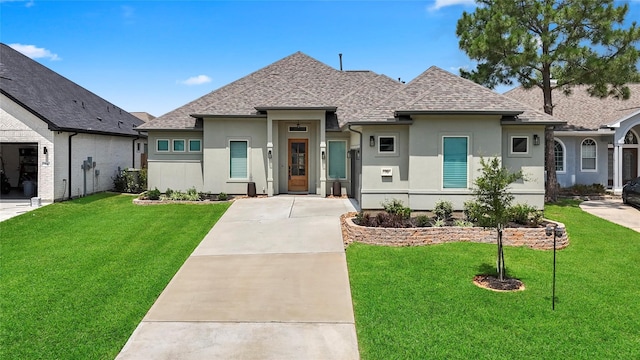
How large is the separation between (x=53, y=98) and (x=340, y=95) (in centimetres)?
1273

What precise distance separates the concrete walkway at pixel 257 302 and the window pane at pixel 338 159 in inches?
231

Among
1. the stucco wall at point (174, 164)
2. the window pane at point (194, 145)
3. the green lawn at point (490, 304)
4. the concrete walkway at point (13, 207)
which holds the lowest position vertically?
the green lawn at point (490, 304)

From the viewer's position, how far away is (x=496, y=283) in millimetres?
7605

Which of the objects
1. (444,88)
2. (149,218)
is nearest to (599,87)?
(444,88)

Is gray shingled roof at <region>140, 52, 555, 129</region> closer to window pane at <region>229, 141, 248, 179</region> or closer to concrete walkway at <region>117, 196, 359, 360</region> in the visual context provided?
window pane at <region>229, 141, 248, 179</region>

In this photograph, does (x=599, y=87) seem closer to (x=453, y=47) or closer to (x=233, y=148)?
(x=453, y=47)

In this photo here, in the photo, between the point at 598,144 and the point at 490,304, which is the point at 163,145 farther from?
the point at 598,144

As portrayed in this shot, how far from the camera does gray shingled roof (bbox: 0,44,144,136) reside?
624 inches

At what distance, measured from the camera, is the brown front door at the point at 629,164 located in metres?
21.4

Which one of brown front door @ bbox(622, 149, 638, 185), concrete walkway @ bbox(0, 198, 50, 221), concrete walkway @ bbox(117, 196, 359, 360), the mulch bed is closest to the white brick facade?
concrete walkway @ bbox(0, 198, 50, 221)

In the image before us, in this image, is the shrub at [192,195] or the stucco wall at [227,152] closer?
the shrub at [192,195]

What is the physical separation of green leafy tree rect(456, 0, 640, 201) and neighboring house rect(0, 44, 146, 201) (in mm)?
16385

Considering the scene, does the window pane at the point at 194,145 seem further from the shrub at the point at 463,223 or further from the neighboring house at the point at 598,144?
the neighboring house at the point at 598,144

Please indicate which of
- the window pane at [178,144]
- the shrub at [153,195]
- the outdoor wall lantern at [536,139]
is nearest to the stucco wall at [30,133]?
the shrub at [153,195]
